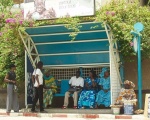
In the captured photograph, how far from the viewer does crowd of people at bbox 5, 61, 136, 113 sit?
13156mm

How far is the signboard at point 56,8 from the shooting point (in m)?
12.3

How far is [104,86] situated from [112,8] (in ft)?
9.53

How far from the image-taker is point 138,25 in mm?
12055

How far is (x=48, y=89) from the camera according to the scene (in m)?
14.4

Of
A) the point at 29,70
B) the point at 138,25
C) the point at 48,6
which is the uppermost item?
the point at 48,6

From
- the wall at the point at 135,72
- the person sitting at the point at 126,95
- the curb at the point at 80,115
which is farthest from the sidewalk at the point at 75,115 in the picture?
the wall at the point at 135,72

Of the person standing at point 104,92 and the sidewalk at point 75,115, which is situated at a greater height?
the person standing at point 104,92

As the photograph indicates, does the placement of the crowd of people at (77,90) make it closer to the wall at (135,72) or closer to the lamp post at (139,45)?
the lamp post at (139,45)

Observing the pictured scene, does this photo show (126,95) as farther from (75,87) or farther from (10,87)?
(10,87)

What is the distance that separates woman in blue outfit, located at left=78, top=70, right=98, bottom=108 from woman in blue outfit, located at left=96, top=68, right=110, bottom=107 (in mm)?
219

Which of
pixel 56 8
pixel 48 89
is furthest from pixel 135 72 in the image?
pixel 56 8

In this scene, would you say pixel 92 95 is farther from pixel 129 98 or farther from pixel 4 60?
pixel 4 60

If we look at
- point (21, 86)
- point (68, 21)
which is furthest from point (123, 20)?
point (21, 86)

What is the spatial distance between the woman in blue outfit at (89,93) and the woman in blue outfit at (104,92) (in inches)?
8.6
